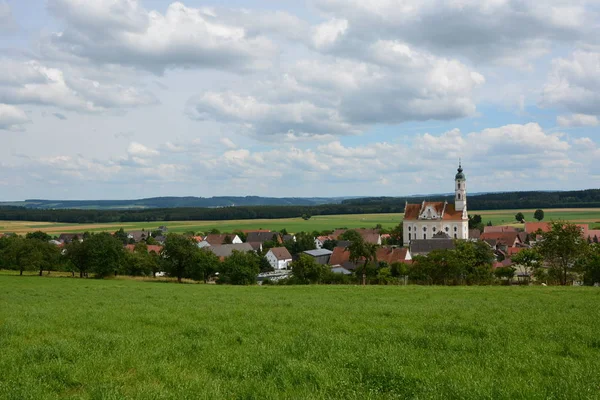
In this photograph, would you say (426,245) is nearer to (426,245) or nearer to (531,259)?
(426,245)

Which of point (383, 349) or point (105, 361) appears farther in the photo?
point (383, 349)

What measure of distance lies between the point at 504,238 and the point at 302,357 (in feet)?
402

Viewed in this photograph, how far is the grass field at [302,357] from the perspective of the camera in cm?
723

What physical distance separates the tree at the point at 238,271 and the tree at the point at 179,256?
514 cm

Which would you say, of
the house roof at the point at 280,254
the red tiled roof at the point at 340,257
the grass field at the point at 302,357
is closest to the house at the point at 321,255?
the house roof at the point at 280,254

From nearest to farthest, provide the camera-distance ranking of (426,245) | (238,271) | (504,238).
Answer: (238,271) → (426,245) → (504,238)

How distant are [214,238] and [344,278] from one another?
84011mm

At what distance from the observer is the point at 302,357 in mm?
9102

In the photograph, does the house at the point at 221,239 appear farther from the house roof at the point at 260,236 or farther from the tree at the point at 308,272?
the tree at the point at 308,272

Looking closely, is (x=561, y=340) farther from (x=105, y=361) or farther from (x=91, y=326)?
(x=91, y=326)

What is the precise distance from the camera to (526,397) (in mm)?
6805

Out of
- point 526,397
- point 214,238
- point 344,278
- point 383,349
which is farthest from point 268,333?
point 214,238

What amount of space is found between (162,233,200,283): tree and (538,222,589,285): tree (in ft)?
127

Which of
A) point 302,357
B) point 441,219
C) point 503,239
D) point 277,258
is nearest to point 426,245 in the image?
point 441,219
